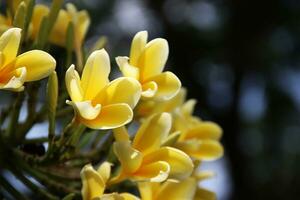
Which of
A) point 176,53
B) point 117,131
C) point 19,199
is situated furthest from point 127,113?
point 176,53

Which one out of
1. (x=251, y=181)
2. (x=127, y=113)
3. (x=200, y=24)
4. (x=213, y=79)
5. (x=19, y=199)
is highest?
(x=127, y=113)

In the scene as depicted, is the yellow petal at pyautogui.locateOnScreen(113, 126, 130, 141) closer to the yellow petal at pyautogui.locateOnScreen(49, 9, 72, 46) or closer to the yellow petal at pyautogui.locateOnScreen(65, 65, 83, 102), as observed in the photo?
the yellow petal at pyautogui.locateOnScreen(65, 65, 83, 102)

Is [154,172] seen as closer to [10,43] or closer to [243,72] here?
[10,43]

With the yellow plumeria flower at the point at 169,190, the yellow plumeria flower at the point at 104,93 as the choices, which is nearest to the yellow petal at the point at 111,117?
the yellow plumeria flower at the point at 104,93

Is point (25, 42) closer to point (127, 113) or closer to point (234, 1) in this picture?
point (127, 113)

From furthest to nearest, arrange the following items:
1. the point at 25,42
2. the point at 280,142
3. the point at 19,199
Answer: the point at 280,142 < the point at 25,42 < the point at 19,199

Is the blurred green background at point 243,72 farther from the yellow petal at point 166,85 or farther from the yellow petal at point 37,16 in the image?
the yellow petal at point 166,85

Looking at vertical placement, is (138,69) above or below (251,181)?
above

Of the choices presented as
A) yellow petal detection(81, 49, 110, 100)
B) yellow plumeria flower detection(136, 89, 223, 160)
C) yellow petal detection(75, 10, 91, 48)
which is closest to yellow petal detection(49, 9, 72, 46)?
yellow petal detection(75, 10, 91, 48)
